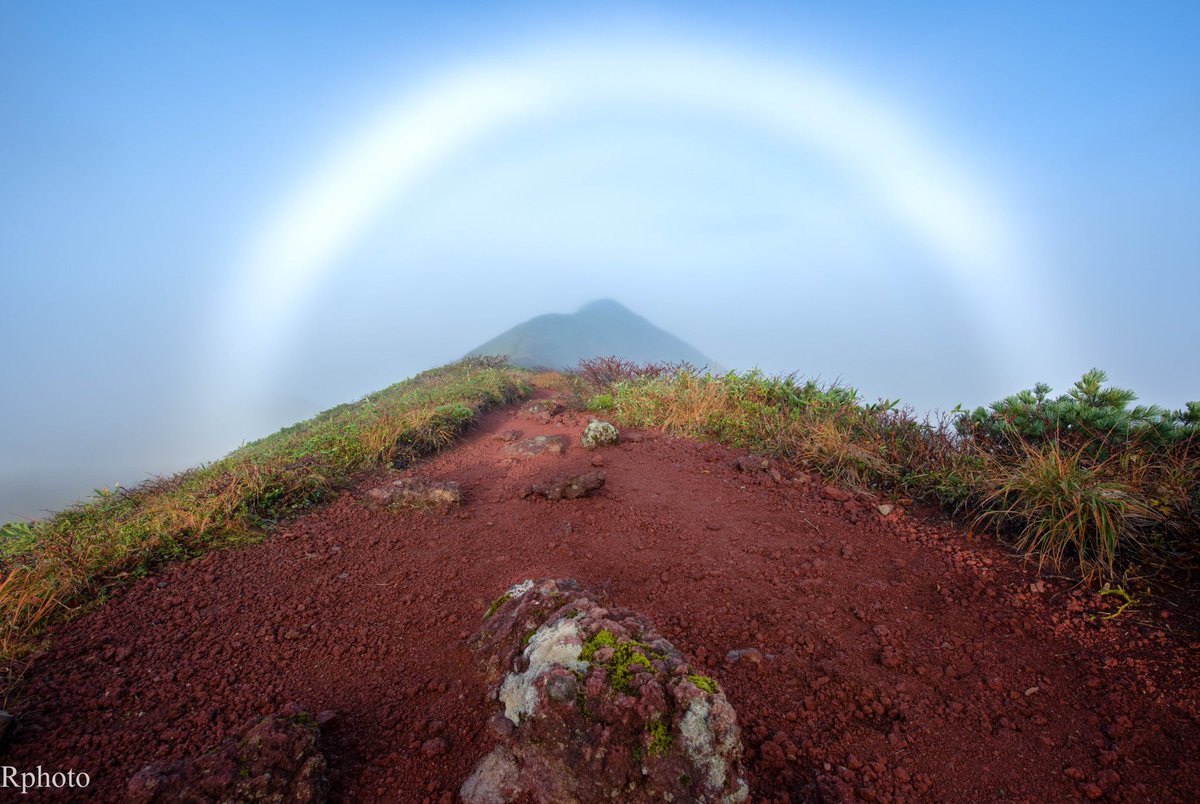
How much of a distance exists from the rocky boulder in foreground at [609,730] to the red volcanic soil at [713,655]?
383mm

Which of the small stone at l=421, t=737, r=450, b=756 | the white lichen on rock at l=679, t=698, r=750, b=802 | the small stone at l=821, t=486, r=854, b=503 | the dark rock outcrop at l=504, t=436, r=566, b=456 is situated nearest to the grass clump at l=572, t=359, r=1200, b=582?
the small stone at l=821, t=486, r=854, b=503

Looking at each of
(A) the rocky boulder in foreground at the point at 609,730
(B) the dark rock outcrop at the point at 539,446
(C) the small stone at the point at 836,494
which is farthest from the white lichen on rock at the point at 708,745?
(B) the dark rock outcrop at the point at 539,446

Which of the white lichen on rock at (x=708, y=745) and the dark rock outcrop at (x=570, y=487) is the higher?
the dark rock outcrop at (x=570, y=487)

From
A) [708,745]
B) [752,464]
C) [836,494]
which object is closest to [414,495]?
[752,464]

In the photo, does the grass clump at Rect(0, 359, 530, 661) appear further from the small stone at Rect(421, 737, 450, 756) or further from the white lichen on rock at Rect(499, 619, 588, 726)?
the white lichen on rock at Rect(499, 619, 588, 726)

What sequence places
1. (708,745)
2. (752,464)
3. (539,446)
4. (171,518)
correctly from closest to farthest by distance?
(708,745) < (171,518) < (752,464) < (539,446)

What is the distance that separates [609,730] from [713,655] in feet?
4.20

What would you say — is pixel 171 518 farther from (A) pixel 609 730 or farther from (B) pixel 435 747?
(A) pixel 609 730

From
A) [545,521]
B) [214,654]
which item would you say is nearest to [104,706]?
[214,654]

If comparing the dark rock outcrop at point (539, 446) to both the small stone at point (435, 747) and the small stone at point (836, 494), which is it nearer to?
the small stone at point (836, 494)

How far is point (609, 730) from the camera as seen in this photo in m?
1.73

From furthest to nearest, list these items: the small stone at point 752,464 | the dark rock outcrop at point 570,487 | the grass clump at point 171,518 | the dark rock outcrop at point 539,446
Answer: the dark rock outcrop at point 539,446 → the small stone at point 752,464 → the dark rock outcrop at point 570,487 → the grass clump at point 171,518

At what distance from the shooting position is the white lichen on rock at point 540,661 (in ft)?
6.13

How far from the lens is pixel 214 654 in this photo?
283 cm
